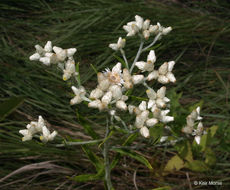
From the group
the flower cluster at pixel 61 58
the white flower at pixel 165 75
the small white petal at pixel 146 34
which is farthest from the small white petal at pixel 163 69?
the flower cluster at pixel 61 58

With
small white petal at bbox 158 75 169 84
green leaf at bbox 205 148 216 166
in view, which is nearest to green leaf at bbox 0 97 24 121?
small white petal at bbox 158 75 169 84

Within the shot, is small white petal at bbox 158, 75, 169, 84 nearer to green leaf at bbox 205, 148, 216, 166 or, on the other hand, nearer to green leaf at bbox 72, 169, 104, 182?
green leaf at bbox 72, 169, 104, 182

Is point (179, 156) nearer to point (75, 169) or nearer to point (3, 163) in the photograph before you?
point (75, 169)

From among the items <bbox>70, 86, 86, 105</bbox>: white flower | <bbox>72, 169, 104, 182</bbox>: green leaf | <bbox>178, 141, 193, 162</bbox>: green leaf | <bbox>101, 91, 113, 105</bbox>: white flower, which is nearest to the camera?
<bbox>101, 91, 113, 105</bbox>: white flower

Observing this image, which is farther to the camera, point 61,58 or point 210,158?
point 210,158

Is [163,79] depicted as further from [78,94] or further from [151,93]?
[78,94]

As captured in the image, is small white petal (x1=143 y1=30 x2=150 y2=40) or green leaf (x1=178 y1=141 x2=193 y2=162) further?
green leaf (x1=178 y1=141 x2=193 y2=162)

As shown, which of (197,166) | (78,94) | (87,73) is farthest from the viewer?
(87,73)

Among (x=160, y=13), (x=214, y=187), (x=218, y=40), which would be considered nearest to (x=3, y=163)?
(x=214, y=187)

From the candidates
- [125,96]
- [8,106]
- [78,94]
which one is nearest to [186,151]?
[125,96]
